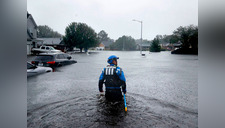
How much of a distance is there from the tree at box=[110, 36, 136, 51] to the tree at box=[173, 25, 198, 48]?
153ft

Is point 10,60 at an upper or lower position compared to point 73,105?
upper

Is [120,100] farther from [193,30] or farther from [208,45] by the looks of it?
[193,30]

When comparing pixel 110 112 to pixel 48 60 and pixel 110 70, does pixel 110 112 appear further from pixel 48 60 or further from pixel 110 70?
pixel 48 60

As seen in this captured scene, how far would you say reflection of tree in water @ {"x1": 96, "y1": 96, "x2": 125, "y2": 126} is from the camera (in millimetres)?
4125

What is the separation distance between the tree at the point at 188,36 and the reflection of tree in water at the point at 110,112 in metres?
49.7

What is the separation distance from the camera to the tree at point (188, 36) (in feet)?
163

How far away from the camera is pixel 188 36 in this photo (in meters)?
51.5

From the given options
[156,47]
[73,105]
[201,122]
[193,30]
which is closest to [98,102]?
[73,105]

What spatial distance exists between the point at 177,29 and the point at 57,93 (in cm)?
5531

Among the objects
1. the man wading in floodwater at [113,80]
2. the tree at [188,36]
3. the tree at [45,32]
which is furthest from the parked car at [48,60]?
the tree at [45,32]

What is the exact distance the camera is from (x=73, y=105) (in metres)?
5.48

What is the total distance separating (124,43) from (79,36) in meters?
45.1

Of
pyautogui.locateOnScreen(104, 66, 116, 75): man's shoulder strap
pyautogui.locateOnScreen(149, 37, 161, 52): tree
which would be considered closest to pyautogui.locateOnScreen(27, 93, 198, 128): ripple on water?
pyautogui.locateOnScreen(104, 66, 116, 75): man's shoulder strap

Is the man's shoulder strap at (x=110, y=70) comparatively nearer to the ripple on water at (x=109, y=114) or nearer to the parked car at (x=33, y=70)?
the ripple on water at (x=109, y=114)
